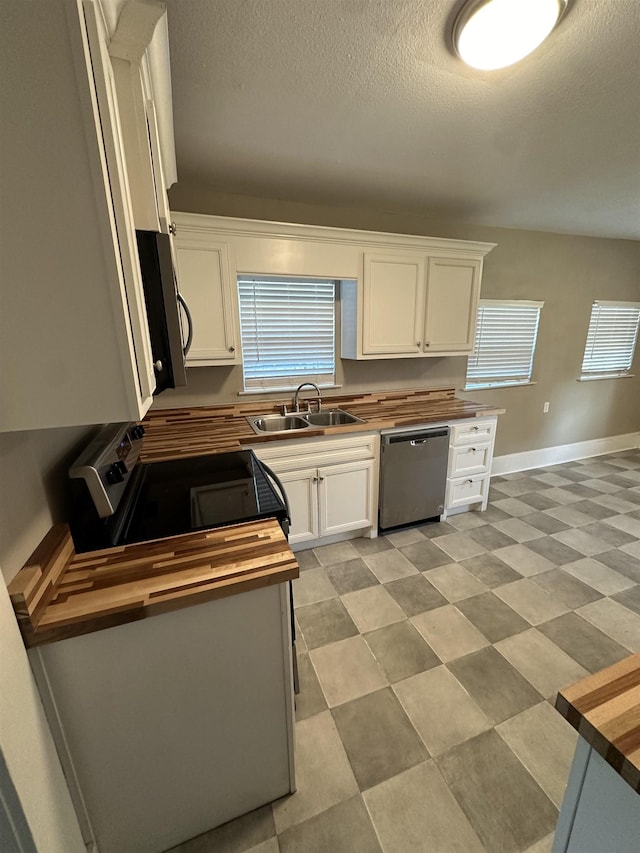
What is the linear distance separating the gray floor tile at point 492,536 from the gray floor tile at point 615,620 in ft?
2.15

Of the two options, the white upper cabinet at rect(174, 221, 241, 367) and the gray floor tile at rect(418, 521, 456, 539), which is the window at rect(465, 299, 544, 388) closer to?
the gray floor tile at rect(418, 521, 456, 539)

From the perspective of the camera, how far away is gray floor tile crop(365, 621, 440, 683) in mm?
1671

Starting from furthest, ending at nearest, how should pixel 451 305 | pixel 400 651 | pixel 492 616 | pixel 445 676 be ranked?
pixel 451 305, pixel 492 616, pixel 400 651, pixel 445 676

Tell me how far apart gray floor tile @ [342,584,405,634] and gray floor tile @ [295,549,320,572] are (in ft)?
1.20

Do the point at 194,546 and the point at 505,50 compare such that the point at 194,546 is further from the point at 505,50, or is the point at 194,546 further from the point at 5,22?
the point at 505,50

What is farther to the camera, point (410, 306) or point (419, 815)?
point (410, 306)

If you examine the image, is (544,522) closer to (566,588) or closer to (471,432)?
(566,588)

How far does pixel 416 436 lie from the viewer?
2611 millimetres

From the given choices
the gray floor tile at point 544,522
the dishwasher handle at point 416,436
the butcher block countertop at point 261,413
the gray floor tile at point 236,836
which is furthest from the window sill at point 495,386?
the gray floor tile at point 236,836

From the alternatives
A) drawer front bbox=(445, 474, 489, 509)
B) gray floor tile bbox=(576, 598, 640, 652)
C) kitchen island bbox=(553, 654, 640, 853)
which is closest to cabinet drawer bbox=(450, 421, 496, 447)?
drawer front bbox=(445, 474, 489, 509)

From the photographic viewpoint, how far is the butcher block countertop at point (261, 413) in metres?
2.08

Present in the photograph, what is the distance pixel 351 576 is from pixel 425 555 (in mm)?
602

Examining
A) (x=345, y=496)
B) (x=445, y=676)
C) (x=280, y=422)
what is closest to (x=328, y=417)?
(x=280, y=422)

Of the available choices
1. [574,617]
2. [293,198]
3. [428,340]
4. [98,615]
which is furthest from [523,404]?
[98,615]
